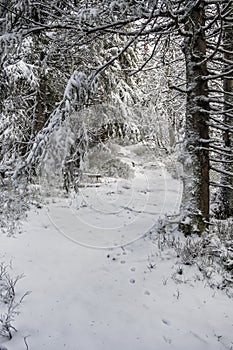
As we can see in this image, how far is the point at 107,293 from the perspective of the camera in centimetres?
379

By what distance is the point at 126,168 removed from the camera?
14367 millimetres

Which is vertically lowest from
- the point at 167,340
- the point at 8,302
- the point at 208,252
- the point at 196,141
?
the point at 167,340

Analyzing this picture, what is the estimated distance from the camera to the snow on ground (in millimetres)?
2982

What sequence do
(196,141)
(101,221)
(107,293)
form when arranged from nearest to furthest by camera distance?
(107,293) < (196,141) < (101,221)

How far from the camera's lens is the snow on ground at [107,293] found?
2.98 metres

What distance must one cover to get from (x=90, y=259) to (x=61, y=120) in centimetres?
231

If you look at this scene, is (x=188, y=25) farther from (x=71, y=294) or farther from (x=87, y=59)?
(x=71, y=294)

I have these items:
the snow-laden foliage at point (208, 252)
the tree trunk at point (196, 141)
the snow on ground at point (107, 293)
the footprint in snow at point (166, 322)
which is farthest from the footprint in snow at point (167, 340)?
the tree trunk at point (196, 141)

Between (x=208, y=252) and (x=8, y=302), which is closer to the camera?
(x=8, y=302)

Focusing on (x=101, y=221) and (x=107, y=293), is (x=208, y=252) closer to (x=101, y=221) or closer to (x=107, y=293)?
(x=107, y=293)

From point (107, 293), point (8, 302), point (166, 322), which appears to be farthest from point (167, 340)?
point (8, 302)

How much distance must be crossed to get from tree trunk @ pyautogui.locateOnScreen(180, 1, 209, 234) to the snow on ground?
94 cm

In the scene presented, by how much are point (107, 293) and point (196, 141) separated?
124 inches

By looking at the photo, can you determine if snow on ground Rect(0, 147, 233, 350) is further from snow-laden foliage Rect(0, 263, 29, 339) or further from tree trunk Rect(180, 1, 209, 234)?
tree trunk Rect(180, 1, 209, 234)
